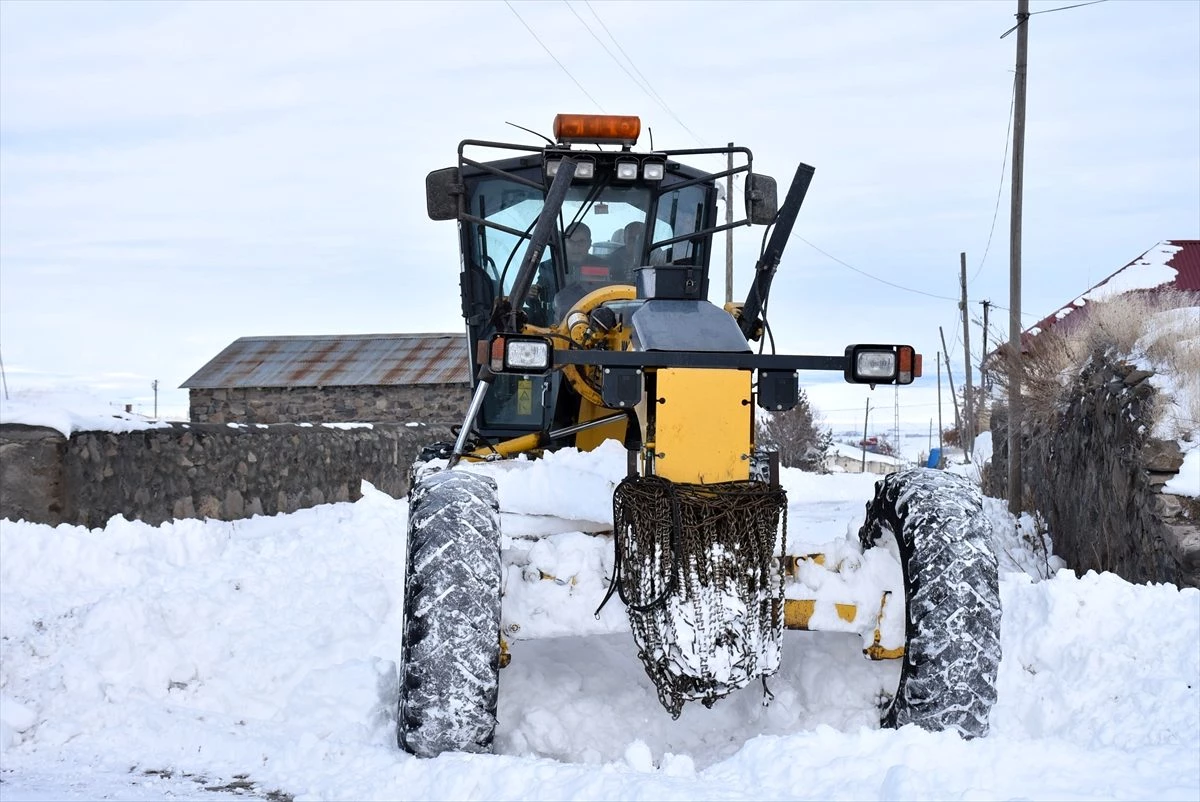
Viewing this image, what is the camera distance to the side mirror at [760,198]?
21.2 ft

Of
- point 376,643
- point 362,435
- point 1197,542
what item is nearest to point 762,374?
point 376,643

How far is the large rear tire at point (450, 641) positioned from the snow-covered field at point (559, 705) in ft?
0.42

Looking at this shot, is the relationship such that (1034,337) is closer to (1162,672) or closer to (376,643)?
(1162,672)

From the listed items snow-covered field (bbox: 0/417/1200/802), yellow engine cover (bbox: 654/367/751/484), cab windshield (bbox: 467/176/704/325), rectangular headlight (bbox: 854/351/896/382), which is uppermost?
cab windshield (bbox: 467/176/704/325)

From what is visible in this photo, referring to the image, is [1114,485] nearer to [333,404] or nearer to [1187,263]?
[333,404]

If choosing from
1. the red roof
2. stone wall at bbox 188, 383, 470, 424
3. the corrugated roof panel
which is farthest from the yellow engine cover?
the corrugated roof panel

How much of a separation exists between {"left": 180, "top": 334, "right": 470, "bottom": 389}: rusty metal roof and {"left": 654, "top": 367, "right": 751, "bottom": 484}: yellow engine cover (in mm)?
20213

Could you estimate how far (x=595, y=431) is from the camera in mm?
6516

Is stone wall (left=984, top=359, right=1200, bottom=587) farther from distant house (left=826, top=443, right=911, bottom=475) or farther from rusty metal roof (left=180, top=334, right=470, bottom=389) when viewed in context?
distant house (left=826, top=443, right=911, bottom=475)

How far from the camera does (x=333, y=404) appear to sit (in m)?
25.7

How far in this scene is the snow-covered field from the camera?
4223 millimetres

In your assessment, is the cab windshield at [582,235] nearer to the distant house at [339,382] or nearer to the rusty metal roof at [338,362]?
→ the distant house at [339,382]

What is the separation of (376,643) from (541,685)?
1.43 meters

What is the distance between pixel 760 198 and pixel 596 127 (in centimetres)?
91
